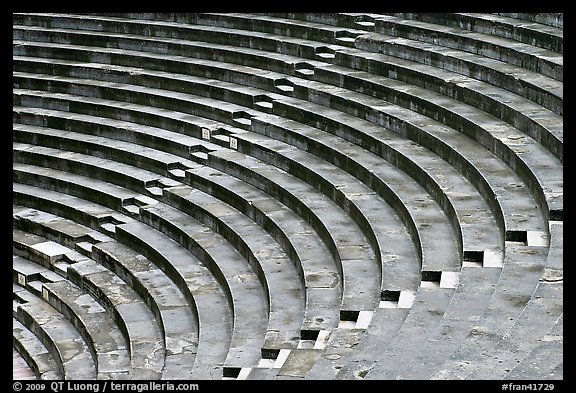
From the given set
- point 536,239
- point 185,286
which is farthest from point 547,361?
point 185,286

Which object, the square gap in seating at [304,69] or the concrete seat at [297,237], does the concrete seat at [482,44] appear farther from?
the concrete seat at [297,237]

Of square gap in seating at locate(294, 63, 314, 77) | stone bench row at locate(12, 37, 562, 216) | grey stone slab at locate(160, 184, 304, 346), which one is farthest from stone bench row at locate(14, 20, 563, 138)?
grey stone slab at locate(160, 184, 304, 346)

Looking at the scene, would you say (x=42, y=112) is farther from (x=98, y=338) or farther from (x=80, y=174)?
(x=98, y=338)

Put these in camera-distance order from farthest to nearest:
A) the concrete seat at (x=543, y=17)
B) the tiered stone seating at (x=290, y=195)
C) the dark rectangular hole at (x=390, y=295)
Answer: the concrete seat at (x=543, y=17) < the dark rectangular hole at (x=390, y=295) < the tiered stone seating at (x=290, y=195)

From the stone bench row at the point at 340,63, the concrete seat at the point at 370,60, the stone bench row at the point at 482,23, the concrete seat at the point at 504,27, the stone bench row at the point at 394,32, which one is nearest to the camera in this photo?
the stone bench row at the point at 340,63

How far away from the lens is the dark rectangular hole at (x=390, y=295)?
33.6 ft

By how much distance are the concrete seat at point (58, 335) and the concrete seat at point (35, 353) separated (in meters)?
0.06

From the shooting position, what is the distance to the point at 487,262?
10.3 m

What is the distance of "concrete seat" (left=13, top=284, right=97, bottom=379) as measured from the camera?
12.3 m

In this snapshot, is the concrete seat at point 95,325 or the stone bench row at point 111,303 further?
the concrete seat at point 95,325

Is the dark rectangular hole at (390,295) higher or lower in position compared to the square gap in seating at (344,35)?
lower

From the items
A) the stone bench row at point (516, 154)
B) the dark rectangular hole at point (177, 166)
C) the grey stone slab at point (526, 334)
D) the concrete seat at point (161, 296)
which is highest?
the stone bench row at point (516, 154)

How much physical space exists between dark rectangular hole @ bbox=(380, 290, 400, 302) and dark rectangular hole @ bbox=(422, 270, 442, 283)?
0.31 m

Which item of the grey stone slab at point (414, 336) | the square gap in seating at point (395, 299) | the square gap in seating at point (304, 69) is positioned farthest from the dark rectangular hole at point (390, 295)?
the square gap in seating at point (304, 69)
